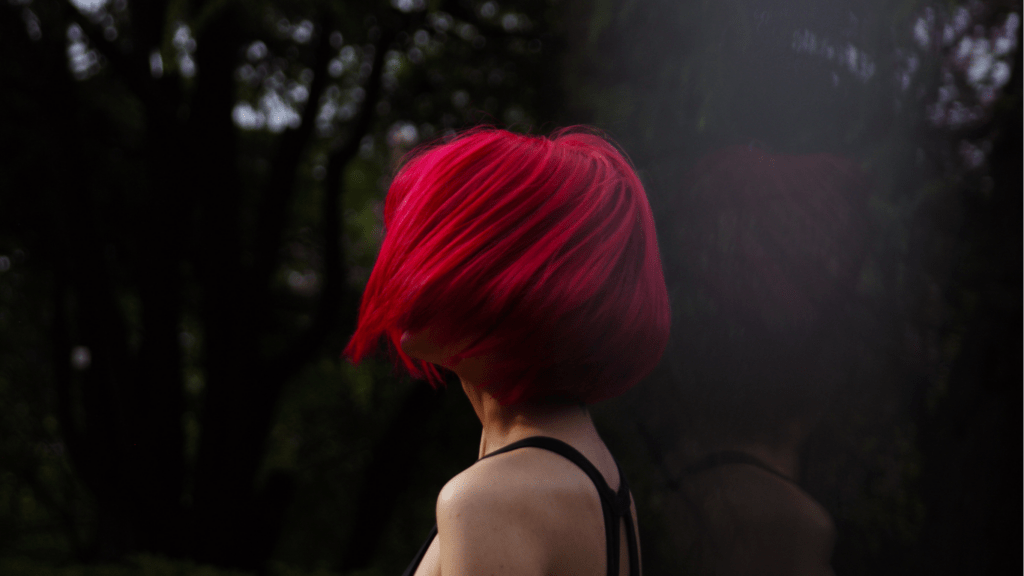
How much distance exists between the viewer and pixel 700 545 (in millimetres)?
2020

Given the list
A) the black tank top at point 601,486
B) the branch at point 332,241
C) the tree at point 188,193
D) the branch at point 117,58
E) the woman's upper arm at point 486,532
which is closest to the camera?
the woman's upper arm at point 486,532

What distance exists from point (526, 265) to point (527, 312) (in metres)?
0.07

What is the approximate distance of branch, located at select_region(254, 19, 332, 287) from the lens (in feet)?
15.5

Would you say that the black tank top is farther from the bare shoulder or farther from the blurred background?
the blurred background

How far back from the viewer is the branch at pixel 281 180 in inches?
186

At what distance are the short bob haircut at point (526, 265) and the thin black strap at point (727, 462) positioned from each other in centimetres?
82

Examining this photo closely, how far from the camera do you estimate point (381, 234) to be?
1.51 meters

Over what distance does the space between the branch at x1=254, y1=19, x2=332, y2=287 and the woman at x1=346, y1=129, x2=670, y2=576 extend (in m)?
3.86

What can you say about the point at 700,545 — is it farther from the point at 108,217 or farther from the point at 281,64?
the point at 108,217

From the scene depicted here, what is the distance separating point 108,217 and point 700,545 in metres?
5.15

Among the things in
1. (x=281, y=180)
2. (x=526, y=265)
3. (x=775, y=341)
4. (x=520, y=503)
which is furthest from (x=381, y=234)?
(x=281, y=180)

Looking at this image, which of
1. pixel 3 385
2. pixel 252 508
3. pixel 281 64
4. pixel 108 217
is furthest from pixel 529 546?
pixel 3 385

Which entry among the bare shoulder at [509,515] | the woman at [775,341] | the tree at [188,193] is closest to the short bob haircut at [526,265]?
the bare shoulder at [509,515]

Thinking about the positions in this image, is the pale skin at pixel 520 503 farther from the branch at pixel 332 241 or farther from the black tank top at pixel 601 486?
the branch at pixel 332 241
